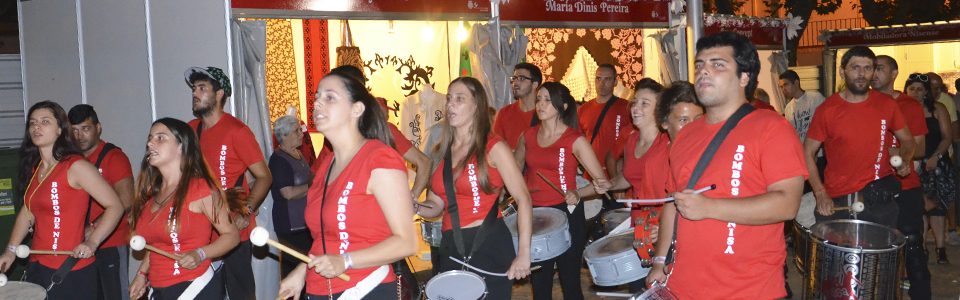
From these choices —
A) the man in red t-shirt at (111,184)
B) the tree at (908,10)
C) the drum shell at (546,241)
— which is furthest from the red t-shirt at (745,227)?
the tree at (908,10)

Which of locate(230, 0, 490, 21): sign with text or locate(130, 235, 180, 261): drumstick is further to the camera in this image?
locate(230, 0, 490, 21): sign with text

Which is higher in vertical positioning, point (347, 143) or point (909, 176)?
point (347, 143)

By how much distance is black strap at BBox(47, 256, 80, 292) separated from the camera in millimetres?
4402

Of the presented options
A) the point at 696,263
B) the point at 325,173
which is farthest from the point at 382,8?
the point at 696,263

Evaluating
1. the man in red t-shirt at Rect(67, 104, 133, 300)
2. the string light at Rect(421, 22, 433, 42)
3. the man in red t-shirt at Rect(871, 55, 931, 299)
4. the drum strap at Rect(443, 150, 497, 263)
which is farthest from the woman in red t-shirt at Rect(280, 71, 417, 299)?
the string light at Rect(421, 22, 433, 42)

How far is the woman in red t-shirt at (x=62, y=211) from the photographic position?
445 cm

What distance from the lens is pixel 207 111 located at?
5.54m

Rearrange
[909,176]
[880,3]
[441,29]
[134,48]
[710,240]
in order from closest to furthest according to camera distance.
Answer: [710,240], [909,176], [134,48], [441,29], [880,3]

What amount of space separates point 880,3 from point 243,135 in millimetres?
22375

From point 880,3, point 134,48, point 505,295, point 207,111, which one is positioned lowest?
point 505,295

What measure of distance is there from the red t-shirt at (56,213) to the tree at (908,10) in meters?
23.1

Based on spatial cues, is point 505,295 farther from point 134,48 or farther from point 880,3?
point 880,3

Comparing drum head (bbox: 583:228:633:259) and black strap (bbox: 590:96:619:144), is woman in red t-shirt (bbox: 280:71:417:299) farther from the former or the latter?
black strap (bbox: 590:96:619:144)

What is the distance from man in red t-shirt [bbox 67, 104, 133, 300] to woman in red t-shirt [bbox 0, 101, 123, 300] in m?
0.45
